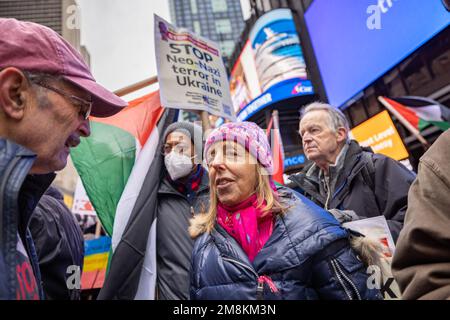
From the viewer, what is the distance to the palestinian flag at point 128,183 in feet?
6.32

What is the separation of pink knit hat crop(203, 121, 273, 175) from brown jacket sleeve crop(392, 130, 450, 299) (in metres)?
0.85

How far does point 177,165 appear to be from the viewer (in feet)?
7.36

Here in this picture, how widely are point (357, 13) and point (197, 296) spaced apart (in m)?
9.12

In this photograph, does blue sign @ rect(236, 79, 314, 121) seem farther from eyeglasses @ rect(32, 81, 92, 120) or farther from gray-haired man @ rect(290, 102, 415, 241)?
eyeglasses @ rect(32, 81, 92, 120)

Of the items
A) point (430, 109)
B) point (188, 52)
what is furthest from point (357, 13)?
point (188, 52)

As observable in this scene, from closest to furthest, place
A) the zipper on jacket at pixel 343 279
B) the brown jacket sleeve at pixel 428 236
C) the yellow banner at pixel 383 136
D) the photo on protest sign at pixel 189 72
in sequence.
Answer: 1. the brown jacket sleeve at pixel 428 236
2. the zipper on jacket at pixel 343 279
3. the photo on protest sign at pixel 189 72
4. the yellow banner at pixel 383 136

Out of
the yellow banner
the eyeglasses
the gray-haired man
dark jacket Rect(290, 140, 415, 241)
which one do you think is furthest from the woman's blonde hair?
the yellow banner

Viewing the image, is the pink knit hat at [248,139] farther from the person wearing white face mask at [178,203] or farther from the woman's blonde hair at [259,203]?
the person wearing white face mask at [178,203]

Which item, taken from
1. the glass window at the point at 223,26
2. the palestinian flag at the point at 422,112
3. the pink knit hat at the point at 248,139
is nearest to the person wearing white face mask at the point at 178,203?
the pink knit hat at the point at 248,139

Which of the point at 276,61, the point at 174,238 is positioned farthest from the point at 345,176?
the point at 276,61

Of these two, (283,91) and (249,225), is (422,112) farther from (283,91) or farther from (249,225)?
(283,91)

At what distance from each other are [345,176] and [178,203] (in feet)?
4.15

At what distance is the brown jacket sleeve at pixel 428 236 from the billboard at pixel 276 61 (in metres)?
12.7

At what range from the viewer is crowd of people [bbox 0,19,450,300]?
85 centimetres
